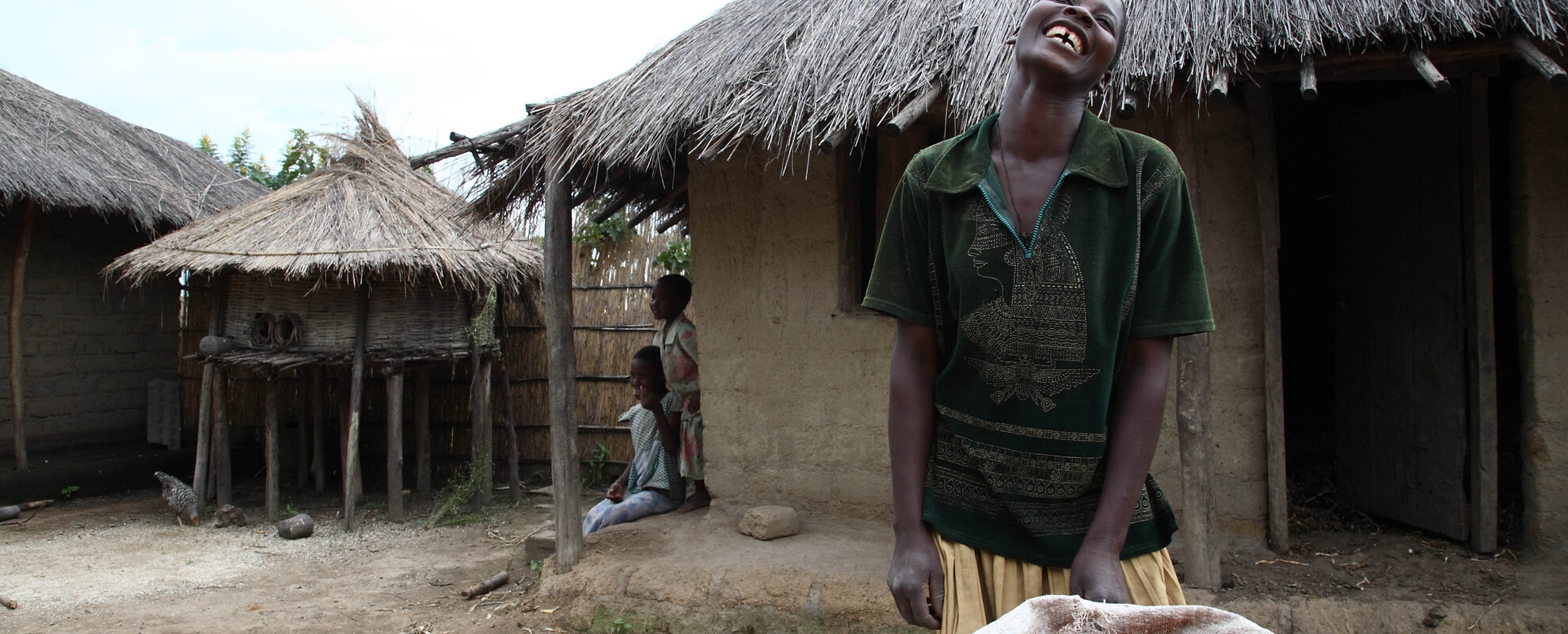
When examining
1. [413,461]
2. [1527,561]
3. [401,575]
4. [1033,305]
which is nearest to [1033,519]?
[1033,305]

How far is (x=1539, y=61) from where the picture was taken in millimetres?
3090

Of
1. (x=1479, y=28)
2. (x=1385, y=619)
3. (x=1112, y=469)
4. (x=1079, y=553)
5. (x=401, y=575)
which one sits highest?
(x=1479, y=28)

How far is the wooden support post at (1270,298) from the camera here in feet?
13.8

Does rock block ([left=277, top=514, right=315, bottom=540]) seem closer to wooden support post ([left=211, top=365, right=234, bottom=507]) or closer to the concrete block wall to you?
wooden support post ([left=211, top=365, right=234, bottom=507])

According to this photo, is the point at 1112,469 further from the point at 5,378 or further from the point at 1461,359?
the point at 5,378

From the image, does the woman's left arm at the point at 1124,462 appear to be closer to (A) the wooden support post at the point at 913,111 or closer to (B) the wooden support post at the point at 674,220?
(A) the wooden support post at the point at 913,111

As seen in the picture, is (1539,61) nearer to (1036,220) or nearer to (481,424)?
(1036,220)

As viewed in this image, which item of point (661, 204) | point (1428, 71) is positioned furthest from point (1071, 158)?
point (661, 204)

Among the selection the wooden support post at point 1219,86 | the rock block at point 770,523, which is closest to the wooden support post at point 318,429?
the rock block at point 770,523

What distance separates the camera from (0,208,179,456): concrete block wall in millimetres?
8188

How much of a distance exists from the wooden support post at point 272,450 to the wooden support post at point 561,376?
3628mm

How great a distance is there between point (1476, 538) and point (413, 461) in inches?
316

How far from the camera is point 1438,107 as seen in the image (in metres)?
4.57

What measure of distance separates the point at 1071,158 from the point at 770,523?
3396 mm
